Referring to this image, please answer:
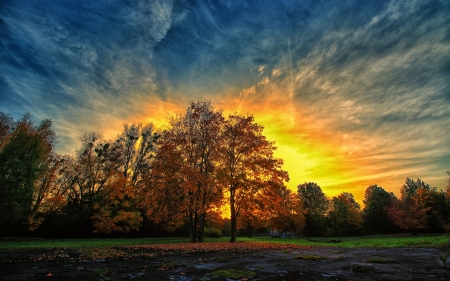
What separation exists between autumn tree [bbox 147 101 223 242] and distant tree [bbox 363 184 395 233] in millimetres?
53920

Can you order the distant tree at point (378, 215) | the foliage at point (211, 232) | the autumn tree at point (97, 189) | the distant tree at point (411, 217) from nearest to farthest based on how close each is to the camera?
the autumn tree at point (97, 189)
the foliage at point (211, 232)
the distant tree at point (411, 217)
the distant tree at point (378, 215)

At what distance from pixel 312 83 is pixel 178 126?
15168mm

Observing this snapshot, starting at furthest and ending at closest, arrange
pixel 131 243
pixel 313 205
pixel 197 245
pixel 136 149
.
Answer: pixel 313 205
pixel 136 149
pixel 131 243
pixel 197 245

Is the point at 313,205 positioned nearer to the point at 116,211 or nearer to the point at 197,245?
the point at 116,211

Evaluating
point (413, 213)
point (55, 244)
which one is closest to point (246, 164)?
point (55, 244)

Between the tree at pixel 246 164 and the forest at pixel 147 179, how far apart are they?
112mm

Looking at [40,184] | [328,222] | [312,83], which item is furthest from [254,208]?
[328,222]

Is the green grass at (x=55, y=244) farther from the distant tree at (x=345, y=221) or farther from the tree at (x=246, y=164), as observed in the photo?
the distant tree at (x=345, y=221)

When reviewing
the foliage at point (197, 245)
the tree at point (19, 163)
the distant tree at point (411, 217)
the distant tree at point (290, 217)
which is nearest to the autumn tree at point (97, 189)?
the tree at point (19, 163)

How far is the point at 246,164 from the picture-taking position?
24.8 meters

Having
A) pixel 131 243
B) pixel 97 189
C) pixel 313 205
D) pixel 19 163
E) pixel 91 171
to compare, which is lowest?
pixel 131 243

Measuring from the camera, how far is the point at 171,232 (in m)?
41.1

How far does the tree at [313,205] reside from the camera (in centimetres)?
5738

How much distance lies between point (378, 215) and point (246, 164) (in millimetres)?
56819
